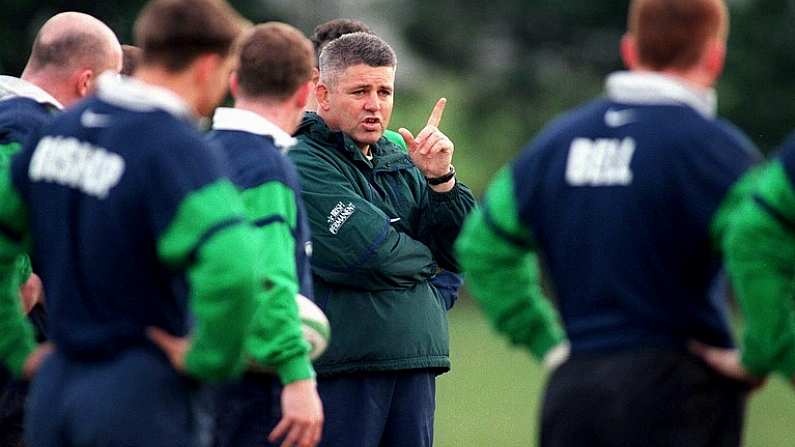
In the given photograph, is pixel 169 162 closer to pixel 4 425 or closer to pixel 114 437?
pixel 114 437

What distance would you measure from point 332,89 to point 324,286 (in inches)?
33.3

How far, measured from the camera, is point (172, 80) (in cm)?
450

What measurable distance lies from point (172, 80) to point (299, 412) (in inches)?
49.8

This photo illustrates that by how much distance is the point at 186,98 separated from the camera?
4516 mm

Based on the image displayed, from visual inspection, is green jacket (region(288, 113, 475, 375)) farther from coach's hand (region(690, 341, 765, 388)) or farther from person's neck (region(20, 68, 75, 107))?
coach's hand (region(690, 341, 765, 388))

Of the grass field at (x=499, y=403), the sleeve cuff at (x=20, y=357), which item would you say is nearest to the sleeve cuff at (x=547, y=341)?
the sleeve cuff at (x=20, y=357)

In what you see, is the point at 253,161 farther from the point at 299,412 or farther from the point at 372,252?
the point at 372,252

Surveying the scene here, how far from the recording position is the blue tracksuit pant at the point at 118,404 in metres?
4.35

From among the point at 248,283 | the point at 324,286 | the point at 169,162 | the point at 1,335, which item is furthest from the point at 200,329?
the point at 324,286

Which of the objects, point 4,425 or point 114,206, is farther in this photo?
point 4,425

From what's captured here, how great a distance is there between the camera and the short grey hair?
6719 millimetres

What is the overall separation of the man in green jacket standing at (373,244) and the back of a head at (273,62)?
45.4 inches

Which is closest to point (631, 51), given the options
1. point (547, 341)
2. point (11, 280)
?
point (547, 341)

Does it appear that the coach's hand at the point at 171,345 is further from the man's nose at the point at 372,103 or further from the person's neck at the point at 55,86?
the man's nose at the point at 372,103
